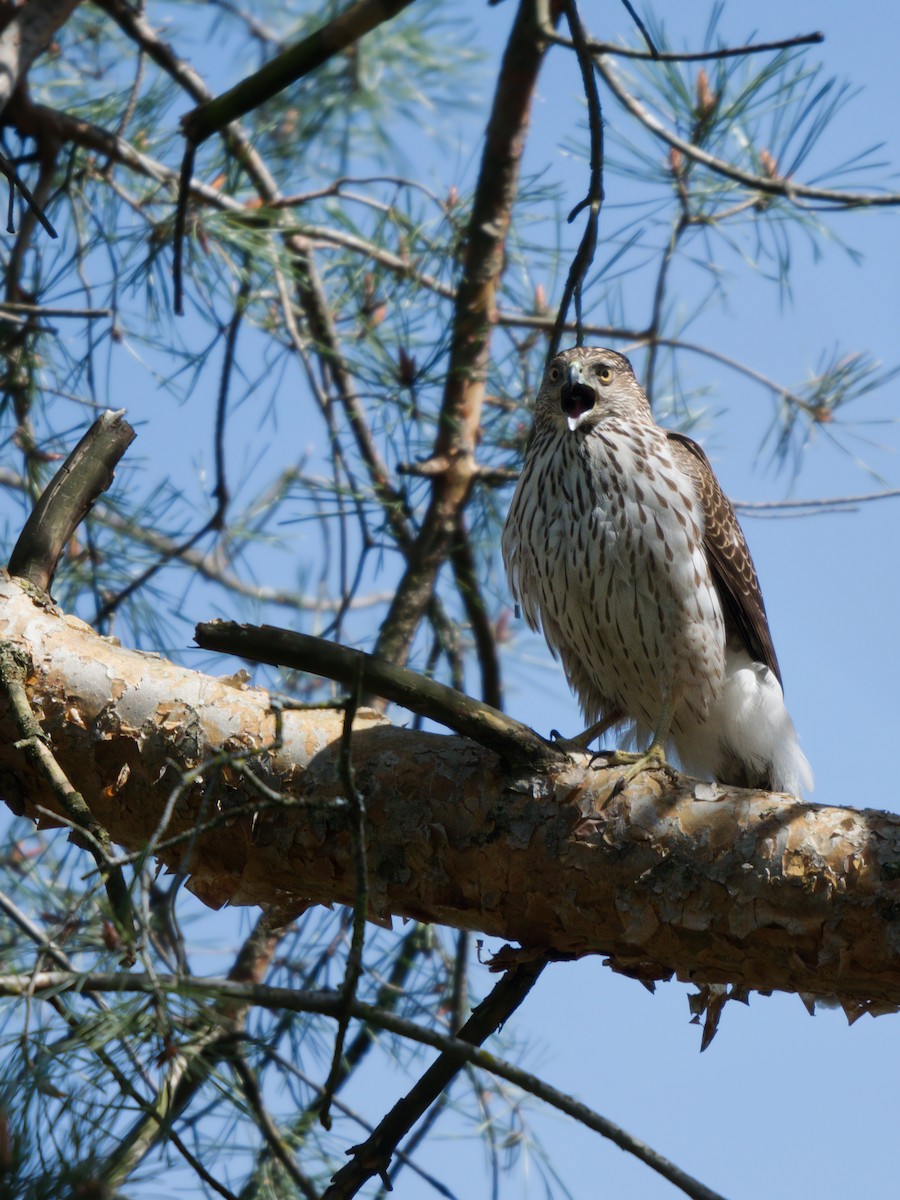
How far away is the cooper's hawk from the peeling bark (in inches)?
36.9

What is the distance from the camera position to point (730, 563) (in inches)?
152

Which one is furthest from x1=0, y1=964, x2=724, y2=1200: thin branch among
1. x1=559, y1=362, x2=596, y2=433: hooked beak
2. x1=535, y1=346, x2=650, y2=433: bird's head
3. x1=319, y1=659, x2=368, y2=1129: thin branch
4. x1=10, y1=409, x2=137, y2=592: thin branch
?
x1=559, y1=362, x2=596, y2=433: hooked beak

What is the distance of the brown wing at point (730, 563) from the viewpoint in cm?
383

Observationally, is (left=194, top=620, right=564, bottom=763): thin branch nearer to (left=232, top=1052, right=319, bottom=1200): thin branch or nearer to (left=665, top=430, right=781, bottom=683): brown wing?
(left=232, top=1052, right=319, bottom=1200): thin branch

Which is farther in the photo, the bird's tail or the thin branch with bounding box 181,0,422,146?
the bird's tail

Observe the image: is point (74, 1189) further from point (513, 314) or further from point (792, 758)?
point (513, 314)

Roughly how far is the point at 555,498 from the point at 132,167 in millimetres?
1588

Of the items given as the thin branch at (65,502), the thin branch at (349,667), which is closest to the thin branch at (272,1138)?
the thin branch at (349,667)

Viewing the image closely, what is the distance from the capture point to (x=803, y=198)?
3.68 meters

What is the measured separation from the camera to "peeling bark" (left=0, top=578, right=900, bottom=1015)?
2311mm

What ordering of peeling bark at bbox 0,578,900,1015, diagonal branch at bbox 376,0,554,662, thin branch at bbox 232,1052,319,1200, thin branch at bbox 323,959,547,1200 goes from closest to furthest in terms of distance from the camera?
thin branch at bbox 323,959,547,1200 < peeling bark at bbox 0,578,900,1015 < thin branch at bbox 232,1052,319,1200 < diagonal branch at bbox 376,0,554,662

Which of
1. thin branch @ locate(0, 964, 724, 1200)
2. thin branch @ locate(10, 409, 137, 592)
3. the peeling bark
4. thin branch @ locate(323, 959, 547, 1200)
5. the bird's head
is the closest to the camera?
thin branch @ locate(0, 964, 724, 1200)

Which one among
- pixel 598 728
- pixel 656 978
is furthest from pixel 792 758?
pixel 656 978

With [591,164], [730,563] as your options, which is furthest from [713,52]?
[730,563]
